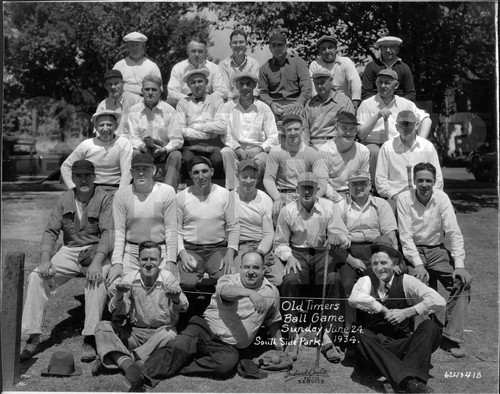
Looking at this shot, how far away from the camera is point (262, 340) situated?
20.2 ft

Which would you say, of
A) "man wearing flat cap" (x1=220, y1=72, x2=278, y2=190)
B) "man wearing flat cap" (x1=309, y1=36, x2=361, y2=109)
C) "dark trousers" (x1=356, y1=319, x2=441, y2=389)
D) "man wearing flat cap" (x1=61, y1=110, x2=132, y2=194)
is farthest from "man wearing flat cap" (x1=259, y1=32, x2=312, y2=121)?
"dark trousers" (x1=356, y1=319, x2=441, y2=389)

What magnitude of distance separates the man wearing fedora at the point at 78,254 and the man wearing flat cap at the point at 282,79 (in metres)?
2.65

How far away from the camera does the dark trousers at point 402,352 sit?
5.49 m

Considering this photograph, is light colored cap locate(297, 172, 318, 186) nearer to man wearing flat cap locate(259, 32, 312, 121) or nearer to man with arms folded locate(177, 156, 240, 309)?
man with arms folded locate(177, 156, 240, 309)

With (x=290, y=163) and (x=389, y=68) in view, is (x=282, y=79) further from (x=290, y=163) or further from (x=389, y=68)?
(x=290, y=163)

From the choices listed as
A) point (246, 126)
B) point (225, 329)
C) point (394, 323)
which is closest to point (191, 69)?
point (246, 126)

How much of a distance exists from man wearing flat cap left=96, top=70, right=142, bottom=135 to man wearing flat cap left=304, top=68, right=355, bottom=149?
209 centimetres

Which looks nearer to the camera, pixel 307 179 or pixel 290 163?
pixel 307 179

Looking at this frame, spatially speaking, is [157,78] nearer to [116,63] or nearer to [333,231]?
[116,63]

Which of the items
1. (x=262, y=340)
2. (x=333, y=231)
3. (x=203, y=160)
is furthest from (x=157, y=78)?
(x=262, y=340)

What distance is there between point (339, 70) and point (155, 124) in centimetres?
239

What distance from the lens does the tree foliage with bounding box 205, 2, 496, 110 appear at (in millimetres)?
7320

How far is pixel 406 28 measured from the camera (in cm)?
759

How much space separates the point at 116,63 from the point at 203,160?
8.04 feet
